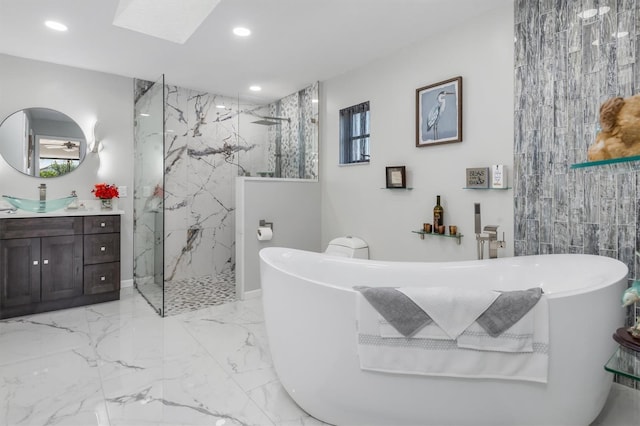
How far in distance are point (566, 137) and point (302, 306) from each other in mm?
1909

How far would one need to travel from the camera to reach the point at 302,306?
1661mm

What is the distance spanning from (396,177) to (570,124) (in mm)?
1356

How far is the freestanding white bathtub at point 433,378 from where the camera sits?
4.73 feet

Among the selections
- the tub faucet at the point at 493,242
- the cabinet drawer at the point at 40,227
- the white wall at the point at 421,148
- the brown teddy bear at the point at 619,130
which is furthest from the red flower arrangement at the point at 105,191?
the brown teddy bear at the point at 619,130

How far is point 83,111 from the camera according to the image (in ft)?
12.3

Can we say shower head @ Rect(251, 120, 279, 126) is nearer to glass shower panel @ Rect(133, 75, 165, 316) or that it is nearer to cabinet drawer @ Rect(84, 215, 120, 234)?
glass shower panel @ Rect(133, 75, 165, 316)

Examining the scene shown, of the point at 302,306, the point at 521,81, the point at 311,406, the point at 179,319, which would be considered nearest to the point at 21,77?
the point at 179,319

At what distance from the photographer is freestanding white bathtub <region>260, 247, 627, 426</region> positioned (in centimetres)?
144

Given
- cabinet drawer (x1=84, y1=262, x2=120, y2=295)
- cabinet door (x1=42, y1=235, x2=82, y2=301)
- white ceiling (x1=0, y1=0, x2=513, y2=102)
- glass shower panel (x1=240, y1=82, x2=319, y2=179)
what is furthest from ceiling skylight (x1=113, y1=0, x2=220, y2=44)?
cabinet drawer (x1=84, y1=262, x2=120, y2=295)

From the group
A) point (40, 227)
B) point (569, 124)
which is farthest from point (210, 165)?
point (569, 124)

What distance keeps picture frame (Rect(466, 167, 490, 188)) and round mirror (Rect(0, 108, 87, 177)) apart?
12.5 feet

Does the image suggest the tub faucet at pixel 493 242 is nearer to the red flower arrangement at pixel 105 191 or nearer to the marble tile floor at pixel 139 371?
the marble tile floor at pixel 139 371

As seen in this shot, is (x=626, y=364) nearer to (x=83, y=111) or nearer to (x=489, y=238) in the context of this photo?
(x=489, y=238)

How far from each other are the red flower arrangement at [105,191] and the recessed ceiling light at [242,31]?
7.02 feet
